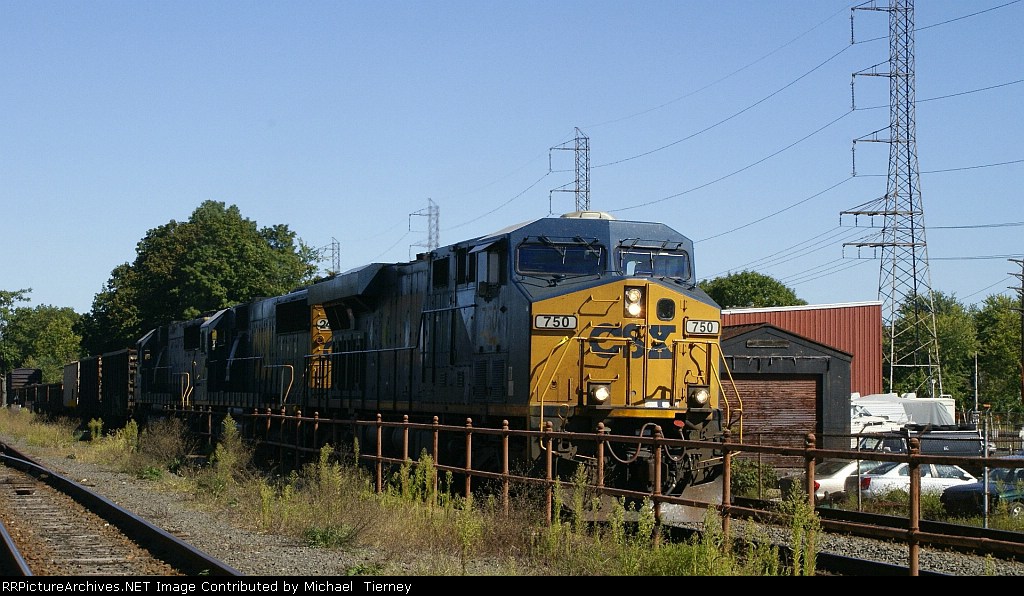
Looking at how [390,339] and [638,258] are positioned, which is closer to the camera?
[638,258]

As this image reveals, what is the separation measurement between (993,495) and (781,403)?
40.1 ft

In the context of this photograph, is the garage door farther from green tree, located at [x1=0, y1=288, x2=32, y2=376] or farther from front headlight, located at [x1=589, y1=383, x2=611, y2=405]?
green tree, located at [x1=0, y1=288, x2=32, y2=376]

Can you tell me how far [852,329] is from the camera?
4306 centimetres

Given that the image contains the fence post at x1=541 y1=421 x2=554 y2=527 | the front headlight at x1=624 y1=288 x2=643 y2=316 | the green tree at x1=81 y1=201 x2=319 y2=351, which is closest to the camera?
the fence post at x1=541 y1=421 x2=554 y2=527

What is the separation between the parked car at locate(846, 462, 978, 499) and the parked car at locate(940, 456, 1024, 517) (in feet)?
6.46

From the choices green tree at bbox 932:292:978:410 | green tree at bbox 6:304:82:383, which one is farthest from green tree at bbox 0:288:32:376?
green tree at bbox 932:292:978:410

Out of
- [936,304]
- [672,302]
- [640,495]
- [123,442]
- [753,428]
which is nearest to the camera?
[640,495]

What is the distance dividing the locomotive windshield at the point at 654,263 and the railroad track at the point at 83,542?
22.4 ft

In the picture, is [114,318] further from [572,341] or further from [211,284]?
[572,341]

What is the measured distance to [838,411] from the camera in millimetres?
28109

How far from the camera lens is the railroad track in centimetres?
1052
